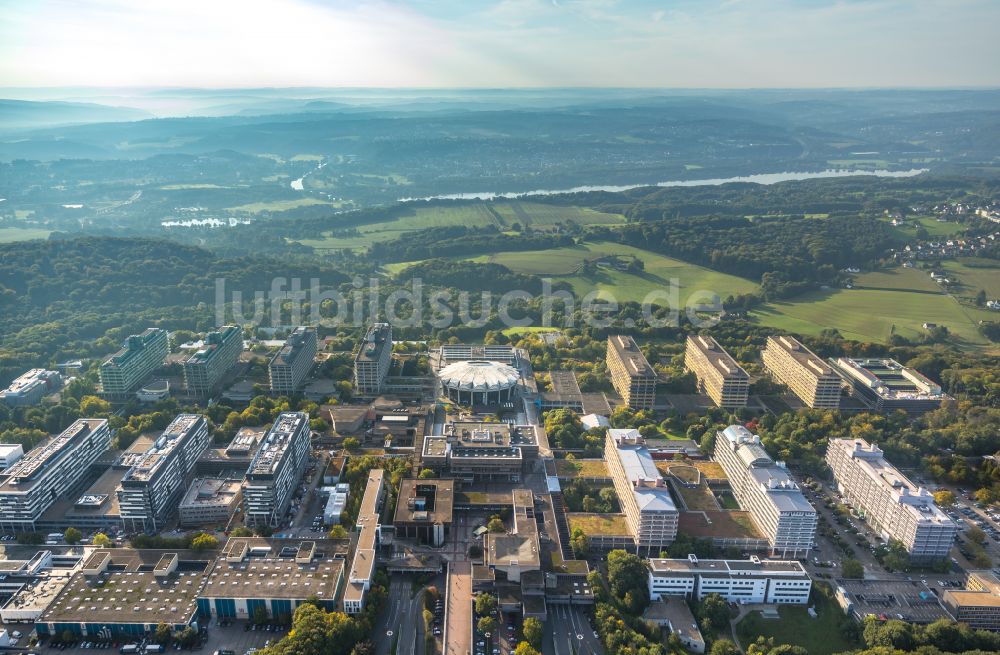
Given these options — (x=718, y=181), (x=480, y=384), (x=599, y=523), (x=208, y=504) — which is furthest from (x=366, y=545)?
(x=718, y=181)

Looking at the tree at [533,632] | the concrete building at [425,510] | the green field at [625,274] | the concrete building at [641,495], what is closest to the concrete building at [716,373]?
the concrete building at [641,495]

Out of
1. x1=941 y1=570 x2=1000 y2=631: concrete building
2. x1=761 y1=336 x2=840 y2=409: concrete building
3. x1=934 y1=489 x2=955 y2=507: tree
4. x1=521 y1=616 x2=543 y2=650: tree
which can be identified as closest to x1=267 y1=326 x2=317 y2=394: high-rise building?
x1=521 y1=616 x2=543 y2=650: tree

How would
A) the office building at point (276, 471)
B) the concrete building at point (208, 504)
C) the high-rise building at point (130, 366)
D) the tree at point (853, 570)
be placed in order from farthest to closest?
the high-rise building at point (130, 366)
the concrete building at point (208, 504)
the office building at point (276, 471)
the tree at point (853, 570)

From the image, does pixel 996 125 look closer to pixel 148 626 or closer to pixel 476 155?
pixel 476 155

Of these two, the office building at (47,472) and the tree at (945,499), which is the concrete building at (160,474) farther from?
the tree at (945,499)

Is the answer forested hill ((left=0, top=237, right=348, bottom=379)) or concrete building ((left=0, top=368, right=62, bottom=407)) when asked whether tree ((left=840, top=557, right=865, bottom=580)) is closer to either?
concrete building ((left=0, top=368, right=62, bottom=407))

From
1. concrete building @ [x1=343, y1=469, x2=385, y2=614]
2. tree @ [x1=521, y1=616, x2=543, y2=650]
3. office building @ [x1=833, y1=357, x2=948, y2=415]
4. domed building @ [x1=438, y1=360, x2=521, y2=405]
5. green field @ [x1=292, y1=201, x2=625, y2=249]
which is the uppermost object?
green field @ [x1=292, y1=201, x2=625, y2=249]
